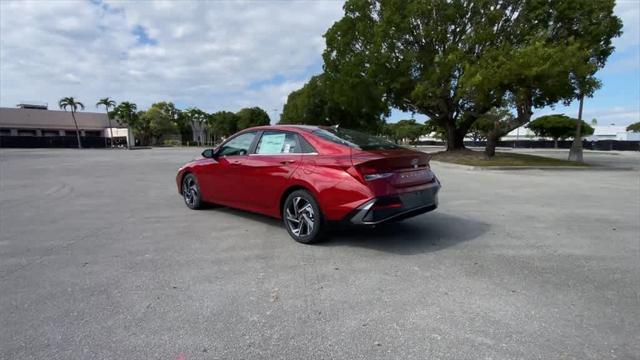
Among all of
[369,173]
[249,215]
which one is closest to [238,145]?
[249,215]

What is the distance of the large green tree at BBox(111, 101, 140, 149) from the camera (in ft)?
248

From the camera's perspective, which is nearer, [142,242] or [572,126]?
[142,242]

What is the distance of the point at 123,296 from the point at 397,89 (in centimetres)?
2447

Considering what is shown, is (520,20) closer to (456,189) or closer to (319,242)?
(456,189)

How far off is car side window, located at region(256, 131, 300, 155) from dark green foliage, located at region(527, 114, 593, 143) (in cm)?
7015

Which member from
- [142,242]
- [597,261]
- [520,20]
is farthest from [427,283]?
[520,20]

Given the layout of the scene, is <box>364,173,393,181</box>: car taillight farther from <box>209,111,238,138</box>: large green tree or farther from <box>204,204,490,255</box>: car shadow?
<box>209,111,238,138</box>: large green tree

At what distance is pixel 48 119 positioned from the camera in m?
73.6

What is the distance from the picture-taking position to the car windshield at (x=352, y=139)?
5.00 meters

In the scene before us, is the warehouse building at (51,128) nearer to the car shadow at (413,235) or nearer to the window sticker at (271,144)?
the window sticker at (271,144)

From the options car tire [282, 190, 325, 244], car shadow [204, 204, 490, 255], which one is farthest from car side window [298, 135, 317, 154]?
car shadow [204, 204, 490, 255]

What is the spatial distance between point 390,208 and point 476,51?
2176 centimetres

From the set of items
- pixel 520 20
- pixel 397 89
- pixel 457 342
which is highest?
pixel 520 20

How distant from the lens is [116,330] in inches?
114
